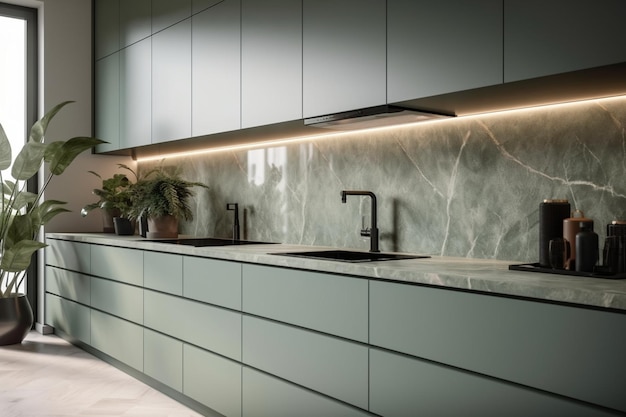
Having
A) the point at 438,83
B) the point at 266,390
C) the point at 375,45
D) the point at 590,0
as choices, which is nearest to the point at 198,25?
the point at 375,45

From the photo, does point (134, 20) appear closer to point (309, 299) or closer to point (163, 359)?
point (163, 359)

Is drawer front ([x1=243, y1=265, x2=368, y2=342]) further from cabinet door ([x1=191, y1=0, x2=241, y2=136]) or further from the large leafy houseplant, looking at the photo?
the large leafy houseplant

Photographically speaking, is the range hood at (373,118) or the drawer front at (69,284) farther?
the drawer front at (69,284)

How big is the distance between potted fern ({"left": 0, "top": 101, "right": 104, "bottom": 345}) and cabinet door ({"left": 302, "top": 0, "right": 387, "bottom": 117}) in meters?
Answer: 2.14

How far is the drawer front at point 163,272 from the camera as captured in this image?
133 inches

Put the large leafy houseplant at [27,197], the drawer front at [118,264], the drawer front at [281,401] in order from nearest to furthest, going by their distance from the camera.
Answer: the drawer front at [281,401], the drawer front at [118,264], the large leafy houseplant at [27,197]

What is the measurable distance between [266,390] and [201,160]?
2.23 metres

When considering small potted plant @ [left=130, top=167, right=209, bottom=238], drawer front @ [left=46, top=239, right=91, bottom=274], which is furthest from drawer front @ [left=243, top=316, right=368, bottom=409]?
drawer front @ [left=46, top=239, right=91, bottom=274]

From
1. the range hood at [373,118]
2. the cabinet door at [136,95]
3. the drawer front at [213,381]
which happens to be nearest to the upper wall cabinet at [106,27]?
the cabinet door at [136,95]

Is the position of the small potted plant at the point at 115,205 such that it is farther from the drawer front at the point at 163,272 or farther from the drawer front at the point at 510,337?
the drawer front at the point at 510,337

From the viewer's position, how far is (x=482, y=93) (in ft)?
7.50

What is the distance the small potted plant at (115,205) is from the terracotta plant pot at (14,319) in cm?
77

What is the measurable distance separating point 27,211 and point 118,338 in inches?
55.5

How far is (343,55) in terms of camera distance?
2.76m
